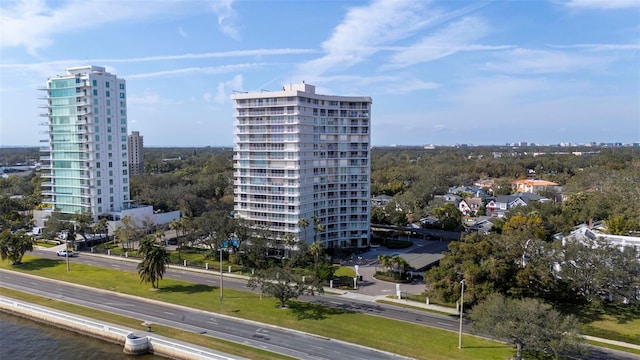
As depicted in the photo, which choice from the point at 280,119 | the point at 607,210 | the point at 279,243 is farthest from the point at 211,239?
the point at 607,210

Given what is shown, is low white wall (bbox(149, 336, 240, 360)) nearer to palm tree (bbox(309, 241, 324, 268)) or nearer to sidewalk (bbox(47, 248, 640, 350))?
sidewalk (bbox(47, 248, 640, 350))

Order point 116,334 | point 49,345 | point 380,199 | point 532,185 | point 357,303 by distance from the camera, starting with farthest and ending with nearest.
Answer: point 532,185, point 380,199, point 357,303, point 116,334, point 49,345

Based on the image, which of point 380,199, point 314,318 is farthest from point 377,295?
point 380,199

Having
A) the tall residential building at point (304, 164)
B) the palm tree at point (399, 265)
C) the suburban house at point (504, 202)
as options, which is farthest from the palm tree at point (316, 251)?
the suburban house at point (504, 202)

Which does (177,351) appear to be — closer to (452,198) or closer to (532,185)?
(452,198)

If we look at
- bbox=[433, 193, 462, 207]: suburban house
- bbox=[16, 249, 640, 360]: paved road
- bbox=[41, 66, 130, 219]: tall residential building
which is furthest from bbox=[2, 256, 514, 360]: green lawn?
bbox=[433, 193, 462, 207]: suburban house

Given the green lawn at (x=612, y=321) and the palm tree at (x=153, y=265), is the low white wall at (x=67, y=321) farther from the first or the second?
the green lawn at (x=612, y=321)

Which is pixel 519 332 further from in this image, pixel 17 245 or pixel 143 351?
pixel 17 245
